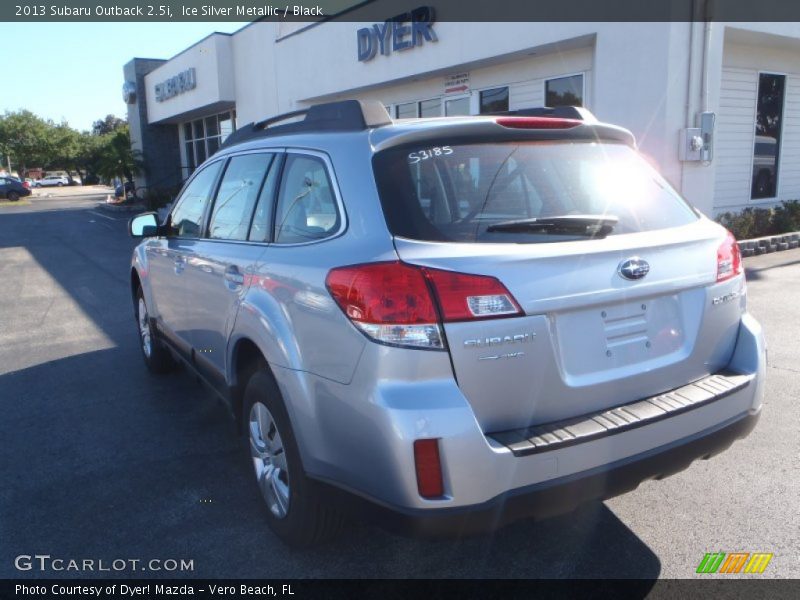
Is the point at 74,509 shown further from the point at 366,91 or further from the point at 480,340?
the point at 366,91

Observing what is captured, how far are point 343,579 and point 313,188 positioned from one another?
1.68m

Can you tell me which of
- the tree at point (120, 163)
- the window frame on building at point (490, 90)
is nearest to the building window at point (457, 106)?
the window frame on building at point (490, 90)

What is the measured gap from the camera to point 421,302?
231cm

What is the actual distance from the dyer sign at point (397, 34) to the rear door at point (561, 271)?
11.2 metres

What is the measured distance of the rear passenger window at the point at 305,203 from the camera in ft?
9.17

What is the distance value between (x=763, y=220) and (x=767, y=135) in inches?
93.4

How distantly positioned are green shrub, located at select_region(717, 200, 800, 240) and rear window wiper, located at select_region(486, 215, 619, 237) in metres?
9.48

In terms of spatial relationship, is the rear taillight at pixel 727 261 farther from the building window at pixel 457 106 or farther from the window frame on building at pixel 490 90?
the building window at pixel 457 106

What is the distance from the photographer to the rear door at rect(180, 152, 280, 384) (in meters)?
3.34

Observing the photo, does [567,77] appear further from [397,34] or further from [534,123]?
[534,123]

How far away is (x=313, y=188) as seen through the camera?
2.97 metres

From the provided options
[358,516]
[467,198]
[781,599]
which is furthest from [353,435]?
[781,599]

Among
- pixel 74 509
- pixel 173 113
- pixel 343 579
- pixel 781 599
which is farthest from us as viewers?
pixel 173 113

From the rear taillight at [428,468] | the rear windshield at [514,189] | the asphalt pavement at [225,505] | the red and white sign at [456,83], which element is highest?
the red and white sign at [456,83]
